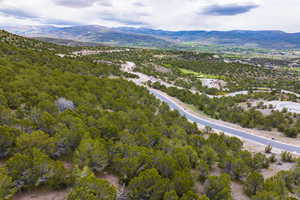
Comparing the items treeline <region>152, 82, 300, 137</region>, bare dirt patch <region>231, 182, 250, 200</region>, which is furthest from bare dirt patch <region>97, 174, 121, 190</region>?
treeline <region>152, 82, 300, 137</region>

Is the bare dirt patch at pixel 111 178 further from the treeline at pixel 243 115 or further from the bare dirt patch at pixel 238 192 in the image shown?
the treeline at pixel 243 115

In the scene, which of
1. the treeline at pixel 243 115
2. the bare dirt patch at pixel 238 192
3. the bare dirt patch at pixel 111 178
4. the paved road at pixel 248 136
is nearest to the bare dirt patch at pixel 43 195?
the bare dirt patch at pixel 111 178

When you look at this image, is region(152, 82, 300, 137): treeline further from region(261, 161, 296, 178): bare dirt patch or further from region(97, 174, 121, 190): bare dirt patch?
region(97, 174, 121, 190): bare dirt patch

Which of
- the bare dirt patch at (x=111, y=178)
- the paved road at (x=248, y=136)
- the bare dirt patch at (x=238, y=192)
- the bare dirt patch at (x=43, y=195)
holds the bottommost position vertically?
the paved road at (x=248, y=136)

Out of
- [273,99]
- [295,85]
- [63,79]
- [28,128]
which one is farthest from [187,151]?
[295,85]

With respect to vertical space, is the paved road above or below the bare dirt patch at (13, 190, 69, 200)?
below

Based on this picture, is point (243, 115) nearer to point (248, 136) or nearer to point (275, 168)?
point (248, 136)

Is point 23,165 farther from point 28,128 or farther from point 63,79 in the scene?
point 63,79

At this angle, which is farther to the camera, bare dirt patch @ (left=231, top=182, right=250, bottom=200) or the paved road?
the paved road

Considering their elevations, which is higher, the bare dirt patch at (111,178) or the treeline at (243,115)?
the bare dirt patch at (111,178)
